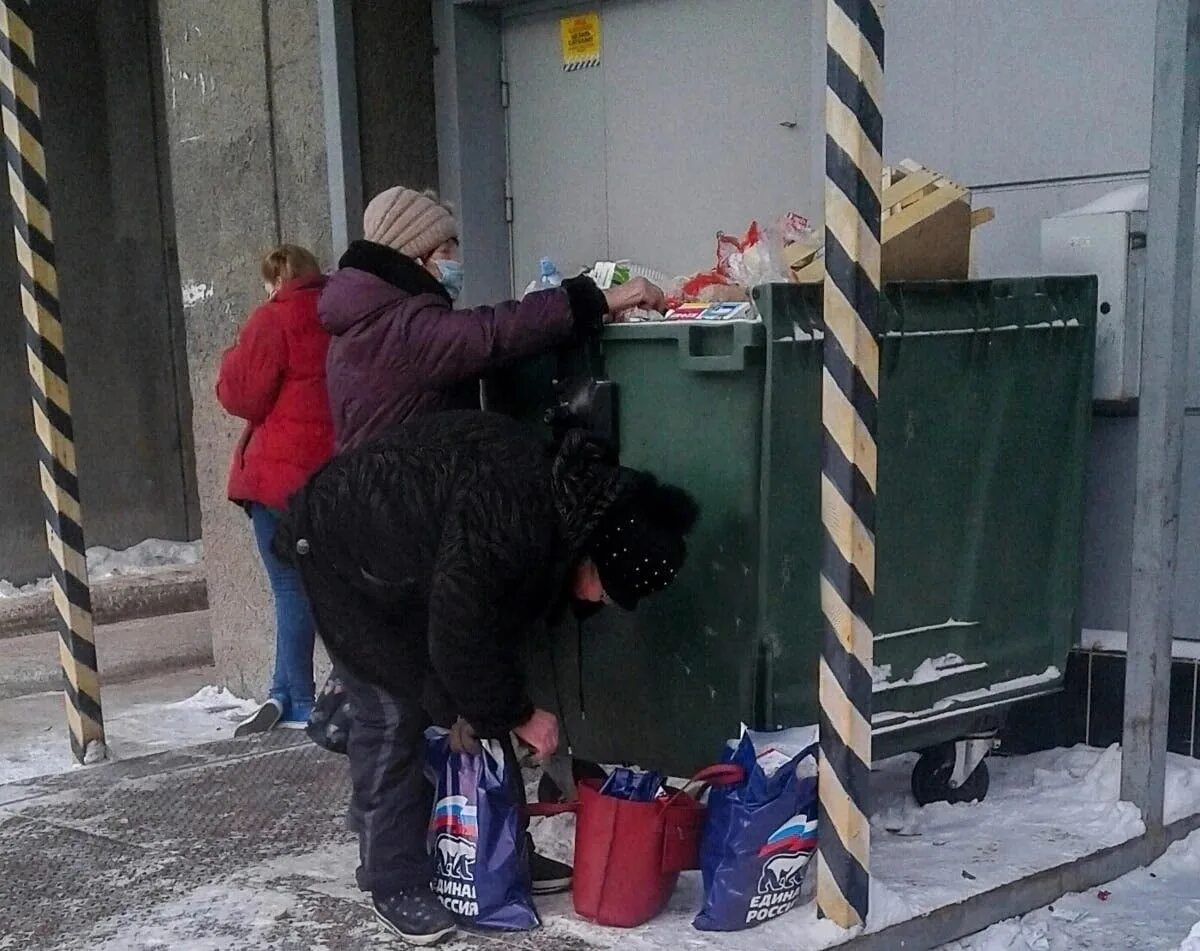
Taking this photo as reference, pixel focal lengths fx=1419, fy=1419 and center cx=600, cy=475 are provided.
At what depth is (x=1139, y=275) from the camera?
4172 mm

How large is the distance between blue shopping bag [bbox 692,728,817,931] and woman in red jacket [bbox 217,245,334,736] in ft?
6.79

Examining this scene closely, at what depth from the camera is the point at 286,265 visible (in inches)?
198

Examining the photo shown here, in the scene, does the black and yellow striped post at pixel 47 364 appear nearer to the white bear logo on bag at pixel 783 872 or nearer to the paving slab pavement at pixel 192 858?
the paving slab pavement at pixel 192 858

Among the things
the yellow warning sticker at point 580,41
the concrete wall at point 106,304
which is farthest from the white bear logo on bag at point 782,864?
the concrete wall at point 106,304

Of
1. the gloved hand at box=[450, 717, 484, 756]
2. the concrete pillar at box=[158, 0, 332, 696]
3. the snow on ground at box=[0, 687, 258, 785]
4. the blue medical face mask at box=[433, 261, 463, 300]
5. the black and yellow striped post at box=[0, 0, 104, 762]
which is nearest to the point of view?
the gloved hand at box=[450, 717, 484, 756]

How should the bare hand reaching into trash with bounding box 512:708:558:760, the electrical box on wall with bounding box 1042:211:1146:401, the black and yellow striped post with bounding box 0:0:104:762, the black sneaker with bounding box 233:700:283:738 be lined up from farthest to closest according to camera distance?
1. the black sneaker with bounding box 233:700:283:738
2. the black and yellow striped post with bounding box 0:0:104:762
3. the electrical box on wall with bounding box 1042:211:1146:401
4. the bare hand reaching into trash with bounding box 512:708:558:760

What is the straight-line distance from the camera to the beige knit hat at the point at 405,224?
3.84 metres

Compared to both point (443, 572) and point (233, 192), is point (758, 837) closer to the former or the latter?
point (443, 572)

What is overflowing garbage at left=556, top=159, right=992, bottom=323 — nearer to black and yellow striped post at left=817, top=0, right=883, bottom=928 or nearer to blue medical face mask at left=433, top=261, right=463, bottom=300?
blue medical face mask at left=433, top=261, right=463, bottom=300

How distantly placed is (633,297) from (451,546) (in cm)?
103

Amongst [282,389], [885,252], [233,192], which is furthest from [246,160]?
[885,252]

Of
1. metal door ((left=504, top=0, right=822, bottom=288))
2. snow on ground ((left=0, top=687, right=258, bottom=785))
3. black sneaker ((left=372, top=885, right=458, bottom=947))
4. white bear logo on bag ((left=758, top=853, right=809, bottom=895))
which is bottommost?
snow on ground ((left=0, top=687, right=258, bottom=785))

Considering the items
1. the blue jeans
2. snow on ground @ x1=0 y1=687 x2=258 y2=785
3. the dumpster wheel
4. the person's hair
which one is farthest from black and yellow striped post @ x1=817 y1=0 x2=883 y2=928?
snow on ground @ x1=0 y1=687 x2=258 y2=785

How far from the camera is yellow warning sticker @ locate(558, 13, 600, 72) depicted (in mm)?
5750
